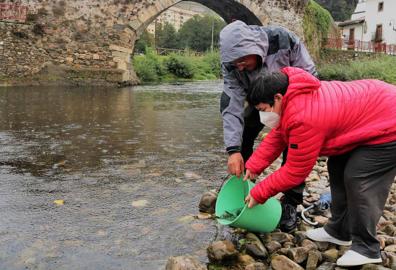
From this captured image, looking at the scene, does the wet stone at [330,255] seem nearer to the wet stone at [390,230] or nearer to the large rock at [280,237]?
the large rock at [280,237]

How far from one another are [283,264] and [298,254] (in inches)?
5.8

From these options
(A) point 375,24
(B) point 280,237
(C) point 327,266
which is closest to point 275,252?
(B) point 280,237

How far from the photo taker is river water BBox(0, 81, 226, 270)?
2.42 meters

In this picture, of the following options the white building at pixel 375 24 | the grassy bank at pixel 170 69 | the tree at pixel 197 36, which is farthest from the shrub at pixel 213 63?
the tree at pixel 197 36

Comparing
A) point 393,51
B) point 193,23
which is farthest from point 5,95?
point 193,23

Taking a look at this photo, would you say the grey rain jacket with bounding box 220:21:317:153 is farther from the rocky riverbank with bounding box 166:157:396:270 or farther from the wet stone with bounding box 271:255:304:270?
the wet stone with bounding box 271:255:304:270

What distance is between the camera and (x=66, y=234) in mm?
2600

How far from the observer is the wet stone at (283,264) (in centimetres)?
223

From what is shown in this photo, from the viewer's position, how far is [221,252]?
2330mm

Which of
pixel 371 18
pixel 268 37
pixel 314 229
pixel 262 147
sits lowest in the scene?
pixel 314 229

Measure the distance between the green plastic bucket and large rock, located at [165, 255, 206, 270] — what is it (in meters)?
0.33

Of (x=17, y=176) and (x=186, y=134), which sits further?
(x=186, y=134)

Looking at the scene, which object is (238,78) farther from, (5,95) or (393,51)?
(393,51)

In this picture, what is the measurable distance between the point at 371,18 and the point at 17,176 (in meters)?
43.5
